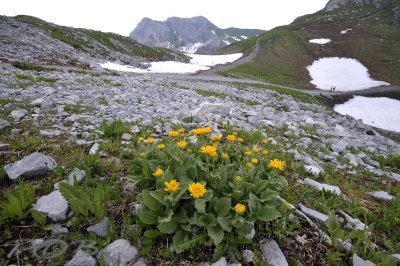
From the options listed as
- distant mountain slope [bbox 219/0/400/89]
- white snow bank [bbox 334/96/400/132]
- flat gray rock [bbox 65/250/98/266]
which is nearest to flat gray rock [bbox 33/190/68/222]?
flat gray rock [bbox 65/250/98/266]

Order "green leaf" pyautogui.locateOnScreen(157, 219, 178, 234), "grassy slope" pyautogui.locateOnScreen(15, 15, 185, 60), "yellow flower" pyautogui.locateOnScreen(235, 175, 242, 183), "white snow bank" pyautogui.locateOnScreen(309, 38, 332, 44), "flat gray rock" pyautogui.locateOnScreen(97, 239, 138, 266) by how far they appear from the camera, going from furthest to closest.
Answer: "white snow bank" pyautogui.locateOnScreen(309, 38, 332, 44) < "grassy slope" pyautogui.locateOnScreen(15, 15, 185, 60) < "yellow flower" pyautogui.locateOnScreen(235, 175, 242, 183) < "green leaf" pyautogui.locateOnScreen(157, 219, 178, 234) < "flat gray rock" pyautogui.locateOnScreen(97, 239, 138, 266)

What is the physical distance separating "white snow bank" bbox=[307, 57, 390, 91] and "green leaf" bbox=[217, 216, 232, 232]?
5781 centimetres

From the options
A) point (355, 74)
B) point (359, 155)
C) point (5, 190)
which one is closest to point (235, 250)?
point (5, 190)

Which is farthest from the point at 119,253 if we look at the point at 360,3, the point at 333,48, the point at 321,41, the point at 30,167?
the point at 360,3

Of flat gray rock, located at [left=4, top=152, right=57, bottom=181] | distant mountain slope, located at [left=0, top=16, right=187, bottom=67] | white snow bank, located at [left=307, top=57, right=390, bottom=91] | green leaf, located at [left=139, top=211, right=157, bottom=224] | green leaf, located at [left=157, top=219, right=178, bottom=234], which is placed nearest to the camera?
green leaf, located at [left=157, top=219, right=178, bottom=234]

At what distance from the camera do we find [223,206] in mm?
3080

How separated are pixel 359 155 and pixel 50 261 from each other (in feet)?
25.7

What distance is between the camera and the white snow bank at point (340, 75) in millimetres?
56125

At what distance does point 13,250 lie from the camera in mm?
2697

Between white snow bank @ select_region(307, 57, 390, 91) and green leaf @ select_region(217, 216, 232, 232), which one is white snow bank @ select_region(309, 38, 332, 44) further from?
green leaf @ select_region(217, 216, 232, 232)

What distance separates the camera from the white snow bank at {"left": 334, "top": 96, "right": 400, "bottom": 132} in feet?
102

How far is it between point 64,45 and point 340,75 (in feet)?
200

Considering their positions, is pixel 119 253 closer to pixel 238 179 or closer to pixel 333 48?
pixel 238 179

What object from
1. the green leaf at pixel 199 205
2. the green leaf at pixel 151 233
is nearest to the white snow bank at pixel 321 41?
the green leaf at pixel 199 205
